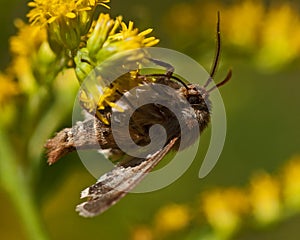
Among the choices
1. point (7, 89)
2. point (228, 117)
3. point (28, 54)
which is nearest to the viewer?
point (28, 54)

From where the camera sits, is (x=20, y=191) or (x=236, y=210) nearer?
(x=20, y=191)

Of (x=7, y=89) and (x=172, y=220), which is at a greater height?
(x=7, y=89)

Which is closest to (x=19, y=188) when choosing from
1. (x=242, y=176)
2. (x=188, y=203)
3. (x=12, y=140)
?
(x=12, y=140)

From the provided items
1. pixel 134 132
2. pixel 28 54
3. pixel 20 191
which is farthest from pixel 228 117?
pixel 134 132

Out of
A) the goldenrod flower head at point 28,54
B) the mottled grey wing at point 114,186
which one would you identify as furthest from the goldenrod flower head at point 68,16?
the mottled grey wing at point 114,186

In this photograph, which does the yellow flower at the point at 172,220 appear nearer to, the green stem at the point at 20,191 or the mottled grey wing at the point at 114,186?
the green stem at the point at 20,191

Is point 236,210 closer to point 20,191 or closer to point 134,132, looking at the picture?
point 20,191
